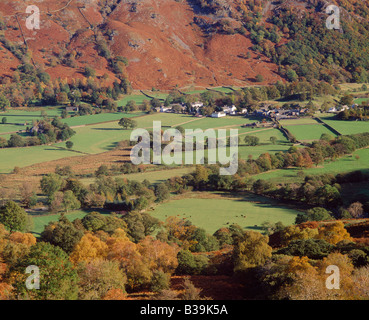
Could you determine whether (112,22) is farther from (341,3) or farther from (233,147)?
(233,147)

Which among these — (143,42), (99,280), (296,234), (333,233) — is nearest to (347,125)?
(296,234)

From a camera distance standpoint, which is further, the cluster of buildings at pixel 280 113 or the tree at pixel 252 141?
the cluster of buildings at pixel 280 113

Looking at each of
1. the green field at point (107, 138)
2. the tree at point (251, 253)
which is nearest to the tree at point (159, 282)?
the tree at point (251, 253)

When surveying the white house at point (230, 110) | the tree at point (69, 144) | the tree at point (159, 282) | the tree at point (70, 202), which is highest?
the white house at point (230, 110)

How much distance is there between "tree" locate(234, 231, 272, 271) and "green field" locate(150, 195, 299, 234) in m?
14.7

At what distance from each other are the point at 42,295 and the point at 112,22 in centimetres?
13587

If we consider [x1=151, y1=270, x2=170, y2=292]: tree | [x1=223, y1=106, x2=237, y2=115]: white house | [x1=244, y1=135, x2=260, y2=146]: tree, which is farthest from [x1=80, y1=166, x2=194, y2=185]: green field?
[x1=223, y1=106, x2=237, y2=115]: white house

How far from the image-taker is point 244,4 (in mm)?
157500

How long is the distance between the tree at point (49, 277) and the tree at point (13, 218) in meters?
15.7

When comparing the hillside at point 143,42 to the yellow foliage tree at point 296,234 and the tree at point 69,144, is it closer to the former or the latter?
the tree at point 69,144

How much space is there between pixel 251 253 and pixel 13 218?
20.4m

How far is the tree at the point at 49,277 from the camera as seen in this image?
711 inches

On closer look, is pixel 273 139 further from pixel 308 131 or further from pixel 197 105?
pixel 197 105
